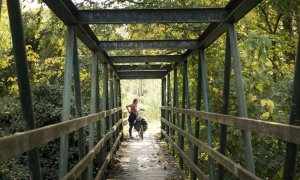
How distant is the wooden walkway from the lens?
25.2ft

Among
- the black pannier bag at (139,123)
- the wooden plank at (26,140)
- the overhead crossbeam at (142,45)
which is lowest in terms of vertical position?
the black pannier bag at (139,123)

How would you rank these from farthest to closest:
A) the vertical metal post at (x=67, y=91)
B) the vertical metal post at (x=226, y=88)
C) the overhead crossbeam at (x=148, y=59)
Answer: the overhead crossbeam at (x=148, y=59)
the vertical metal post at (x=226, y=88)
the vertical metal post at (x=67, y=91)

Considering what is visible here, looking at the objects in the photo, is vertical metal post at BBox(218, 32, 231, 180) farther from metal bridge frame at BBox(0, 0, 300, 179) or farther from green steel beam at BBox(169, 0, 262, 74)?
green steel beam at BBox(169, 0, 262, 74)

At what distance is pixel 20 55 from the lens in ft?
8.21

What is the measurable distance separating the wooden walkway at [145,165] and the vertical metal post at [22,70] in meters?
5.04

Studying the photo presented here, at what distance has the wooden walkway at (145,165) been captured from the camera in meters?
7.67

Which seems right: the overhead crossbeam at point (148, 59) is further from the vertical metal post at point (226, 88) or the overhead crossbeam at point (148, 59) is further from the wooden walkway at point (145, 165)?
the vertical metal post at point (226, 88)

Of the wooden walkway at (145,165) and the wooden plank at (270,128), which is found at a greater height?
the wooden plank at (270,128)

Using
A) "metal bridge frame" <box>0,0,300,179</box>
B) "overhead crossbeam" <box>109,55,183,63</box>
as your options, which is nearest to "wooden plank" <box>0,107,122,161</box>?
"metal bridge frame" <box>0,0,300,179</box>

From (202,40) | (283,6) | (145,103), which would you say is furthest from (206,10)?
(145,103)

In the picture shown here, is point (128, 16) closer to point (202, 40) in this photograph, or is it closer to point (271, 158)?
point (202, 40)

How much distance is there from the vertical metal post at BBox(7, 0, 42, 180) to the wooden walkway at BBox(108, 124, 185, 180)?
198 inches

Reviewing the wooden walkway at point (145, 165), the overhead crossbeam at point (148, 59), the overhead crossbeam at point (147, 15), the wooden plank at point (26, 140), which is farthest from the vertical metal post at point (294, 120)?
the overhead crossbeam at point (148, 59)

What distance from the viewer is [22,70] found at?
8.24 feet
